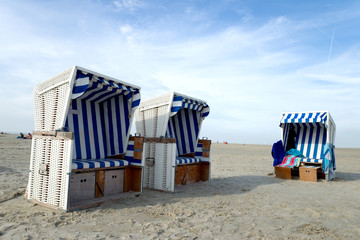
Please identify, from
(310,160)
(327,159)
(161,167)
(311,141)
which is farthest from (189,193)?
(311,141)

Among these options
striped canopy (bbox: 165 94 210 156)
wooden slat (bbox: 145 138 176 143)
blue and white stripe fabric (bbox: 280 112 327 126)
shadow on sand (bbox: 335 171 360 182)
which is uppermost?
blue and white stripe fabric (bbox: 280 112 327 126)

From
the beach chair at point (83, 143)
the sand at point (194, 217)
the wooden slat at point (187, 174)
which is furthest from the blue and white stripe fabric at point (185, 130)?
the beach chair at point (83, 143)

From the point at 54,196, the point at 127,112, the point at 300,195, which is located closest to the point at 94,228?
the point at 54,196

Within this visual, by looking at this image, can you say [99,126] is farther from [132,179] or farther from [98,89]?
[132,179]

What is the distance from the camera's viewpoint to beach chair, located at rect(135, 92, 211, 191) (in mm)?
7430

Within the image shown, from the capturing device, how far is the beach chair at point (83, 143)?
528cm

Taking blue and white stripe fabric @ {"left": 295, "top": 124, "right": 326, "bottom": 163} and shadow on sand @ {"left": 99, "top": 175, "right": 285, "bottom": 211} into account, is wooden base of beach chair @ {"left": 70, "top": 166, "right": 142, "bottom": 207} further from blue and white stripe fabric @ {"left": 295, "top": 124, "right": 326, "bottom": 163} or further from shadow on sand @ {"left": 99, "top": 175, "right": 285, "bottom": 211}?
blue and white stripe fabric @ {"left": 295, "top": 124, "right": 326, "bottom": 163}

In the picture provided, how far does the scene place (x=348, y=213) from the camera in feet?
18.5

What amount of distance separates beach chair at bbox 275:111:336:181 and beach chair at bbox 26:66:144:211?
6579 millimetres

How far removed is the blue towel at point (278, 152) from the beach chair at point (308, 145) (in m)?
0.17

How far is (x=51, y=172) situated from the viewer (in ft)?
17.6

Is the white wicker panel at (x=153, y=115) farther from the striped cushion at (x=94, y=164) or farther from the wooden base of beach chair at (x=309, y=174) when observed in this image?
the wooden base of beach chair at (x=309, y=174)

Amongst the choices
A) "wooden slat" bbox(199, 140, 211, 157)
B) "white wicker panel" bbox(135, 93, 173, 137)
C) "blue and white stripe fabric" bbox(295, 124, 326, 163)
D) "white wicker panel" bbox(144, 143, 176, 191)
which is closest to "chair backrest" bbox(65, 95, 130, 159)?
"white wicker panel" bbox(144, 143, 176, 191)

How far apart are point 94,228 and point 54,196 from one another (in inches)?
57.4
